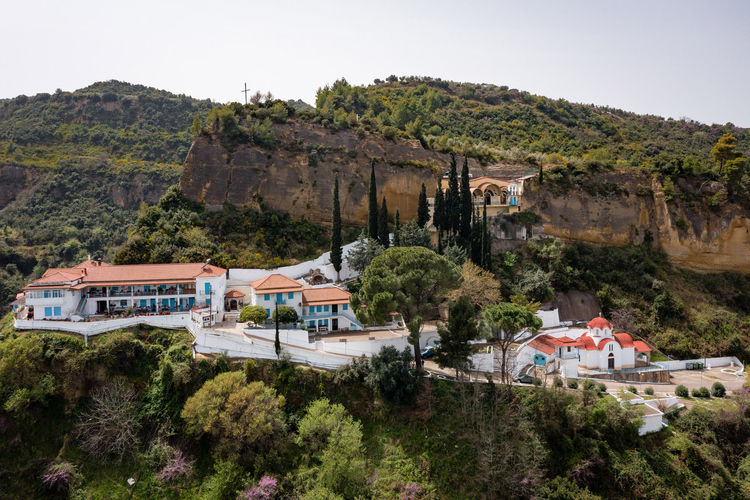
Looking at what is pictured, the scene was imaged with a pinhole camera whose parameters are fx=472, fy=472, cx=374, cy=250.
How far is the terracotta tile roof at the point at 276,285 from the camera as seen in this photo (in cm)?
3247

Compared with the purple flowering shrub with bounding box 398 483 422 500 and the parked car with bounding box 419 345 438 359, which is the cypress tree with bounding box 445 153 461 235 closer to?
the parked car with bounding box 419 345 438 359

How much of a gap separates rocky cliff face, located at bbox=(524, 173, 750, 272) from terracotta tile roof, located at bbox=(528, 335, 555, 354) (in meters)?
19.2

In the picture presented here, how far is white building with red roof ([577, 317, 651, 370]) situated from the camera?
3334cm

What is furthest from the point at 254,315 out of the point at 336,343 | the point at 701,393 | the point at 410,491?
the point at 701,393

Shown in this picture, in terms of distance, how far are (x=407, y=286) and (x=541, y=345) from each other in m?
11.4

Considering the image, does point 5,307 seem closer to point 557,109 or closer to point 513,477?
point 513,477

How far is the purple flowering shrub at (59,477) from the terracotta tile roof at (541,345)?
91.2 feet

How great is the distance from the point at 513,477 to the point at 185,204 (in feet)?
117

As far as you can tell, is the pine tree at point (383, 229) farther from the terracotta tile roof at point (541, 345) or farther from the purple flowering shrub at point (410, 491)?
the purple flowering shrub at point (410, 491)

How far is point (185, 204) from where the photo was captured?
4394 centimetres

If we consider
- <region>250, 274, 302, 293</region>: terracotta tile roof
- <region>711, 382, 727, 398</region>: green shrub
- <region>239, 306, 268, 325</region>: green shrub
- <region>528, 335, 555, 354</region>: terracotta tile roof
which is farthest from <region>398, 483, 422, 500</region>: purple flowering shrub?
<region>711, 382, 727, 398</region>: green shrub

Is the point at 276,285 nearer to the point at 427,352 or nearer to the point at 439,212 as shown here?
the point at 427,352

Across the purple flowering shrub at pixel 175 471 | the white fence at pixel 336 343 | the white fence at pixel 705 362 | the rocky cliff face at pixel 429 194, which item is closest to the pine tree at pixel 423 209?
the rocky cliff face at pixel 429 194

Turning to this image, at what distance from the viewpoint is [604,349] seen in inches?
1312
